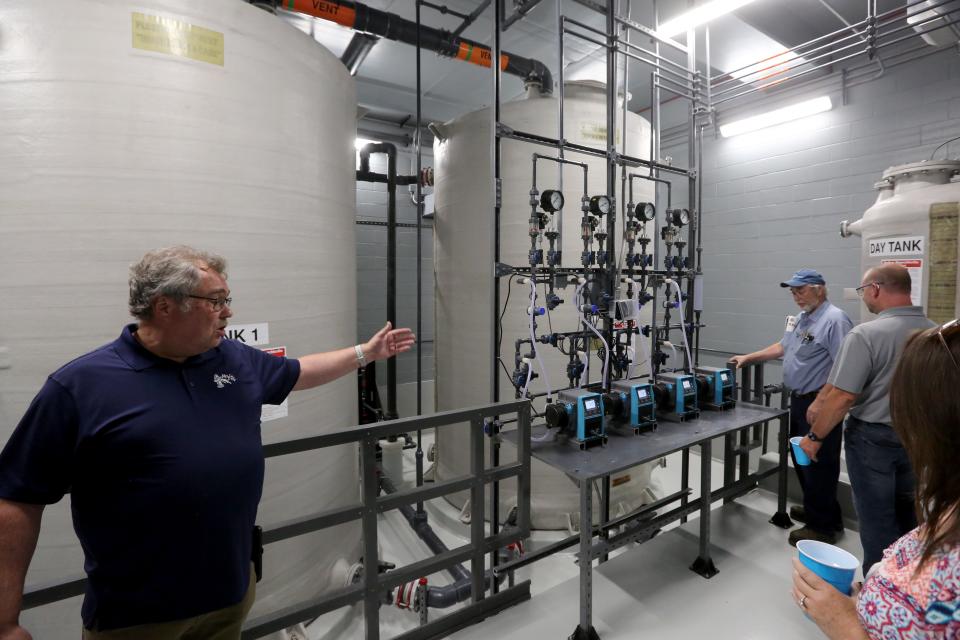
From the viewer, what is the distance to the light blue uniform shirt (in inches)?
106

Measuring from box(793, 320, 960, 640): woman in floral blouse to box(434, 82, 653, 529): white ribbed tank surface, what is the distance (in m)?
2.21

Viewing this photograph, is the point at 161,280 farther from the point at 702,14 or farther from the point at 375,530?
the point at 702,14

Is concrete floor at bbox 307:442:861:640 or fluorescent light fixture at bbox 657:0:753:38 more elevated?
fluorescent light fixture at bbox 657:0:753:38

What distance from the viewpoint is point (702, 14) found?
2902mm

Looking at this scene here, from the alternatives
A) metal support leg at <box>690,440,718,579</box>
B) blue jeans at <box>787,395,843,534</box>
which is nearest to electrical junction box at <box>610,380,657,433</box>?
metal support leg at <box>690,440,718,579</box>

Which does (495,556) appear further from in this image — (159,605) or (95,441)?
(95,441)

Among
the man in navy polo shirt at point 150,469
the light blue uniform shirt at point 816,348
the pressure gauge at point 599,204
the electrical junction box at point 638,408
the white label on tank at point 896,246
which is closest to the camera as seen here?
the man in navy polo shirt at point 150,469

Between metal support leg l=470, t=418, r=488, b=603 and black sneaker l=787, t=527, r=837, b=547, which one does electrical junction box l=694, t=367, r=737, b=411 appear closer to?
black sneaker l=787, t=527, r=837, b=547

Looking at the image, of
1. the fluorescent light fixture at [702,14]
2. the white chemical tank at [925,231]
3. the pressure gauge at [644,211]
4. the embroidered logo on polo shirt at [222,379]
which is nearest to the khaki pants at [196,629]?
the embroidered logo on polo shirt at [222,379]

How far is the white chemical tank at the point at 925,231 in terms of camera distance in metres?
2.71

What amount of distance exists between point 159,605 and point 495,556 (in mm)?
1507

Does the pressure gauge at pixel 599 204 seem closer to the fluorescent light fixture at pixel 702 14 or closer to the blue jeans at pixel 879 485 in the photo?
the fluorescent light fixture at pixel 702 14

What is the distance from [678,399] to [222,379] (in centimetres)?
222

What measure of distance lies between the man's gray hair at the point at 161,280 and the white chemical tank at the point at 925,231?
3621 millimetres
